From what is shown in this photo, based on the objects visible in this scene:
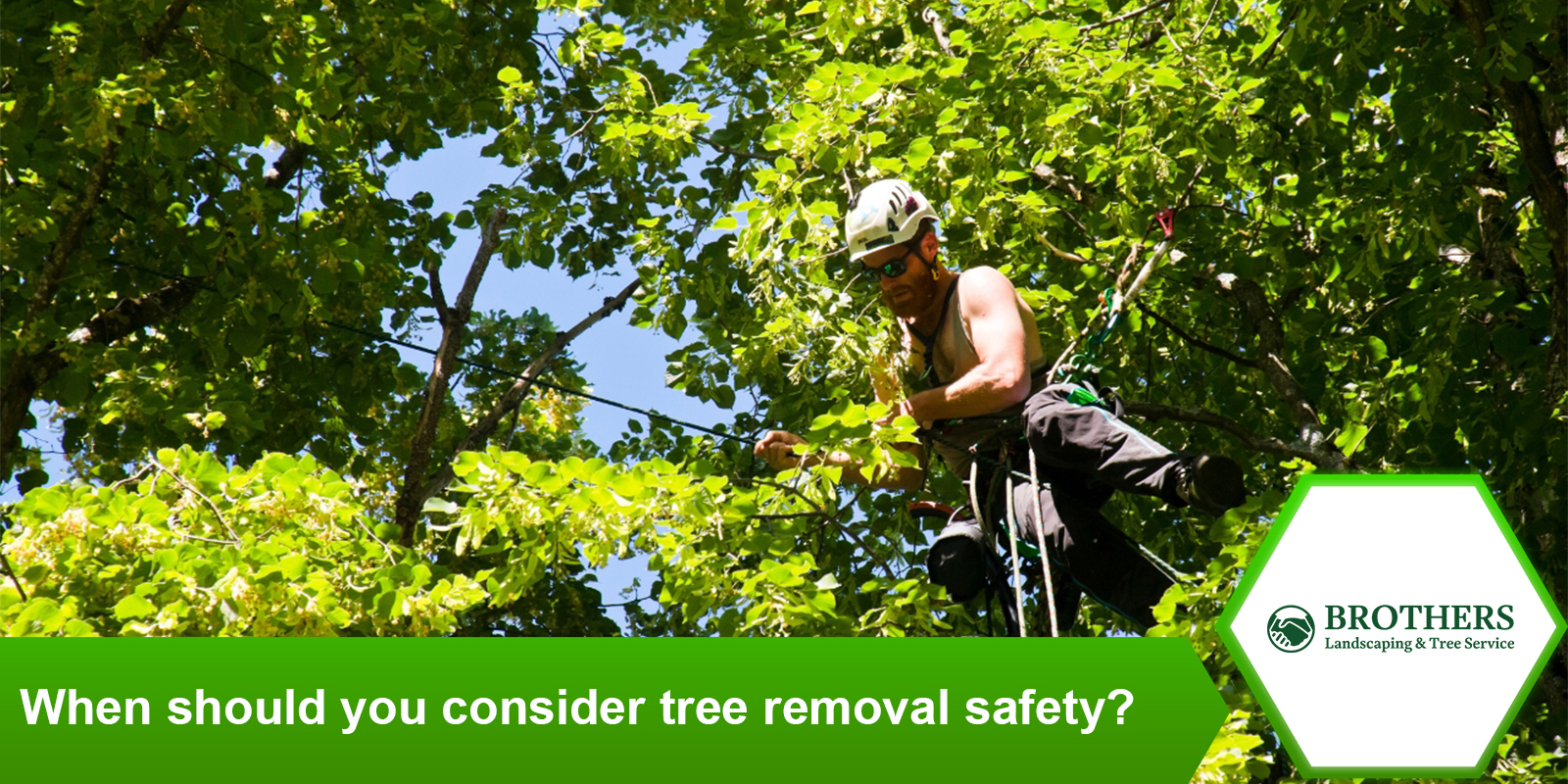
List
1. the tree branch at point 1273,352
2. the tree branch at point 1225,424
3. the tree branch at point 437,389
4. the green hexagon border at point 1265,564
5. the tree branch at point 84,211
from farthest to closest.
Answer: the tree branch at point 437,389
the tree branch at point 1273,352
the tree branch at point 84,211
the tree branch at point 1225,424
the green hexagon border at point 1265,564

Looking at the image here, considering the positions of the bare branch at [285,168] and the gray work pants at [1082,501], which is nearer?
the gray work pants at [1082,501]

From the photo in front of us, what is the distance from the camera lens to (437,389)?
8.91m

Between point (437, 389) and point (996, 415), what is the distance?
15.6 ft

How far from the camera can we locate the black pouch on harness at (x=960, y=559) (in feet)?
16.5

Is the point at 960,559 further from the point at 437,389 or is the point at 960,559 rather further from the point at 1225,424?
the point at 437,389

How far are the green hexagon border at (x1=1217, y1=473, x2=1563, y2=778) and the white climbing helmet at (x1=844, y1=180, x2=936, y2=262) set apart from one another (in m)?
1.41

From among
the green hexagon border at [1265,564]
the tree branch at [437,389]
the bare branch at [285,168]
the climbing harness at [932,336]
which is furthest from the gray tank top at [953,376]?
the bare branch at [285,168]

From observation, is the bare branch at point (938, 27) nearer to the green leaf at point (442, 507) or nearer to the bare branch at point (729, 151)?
the bare branch at point (729, 151)

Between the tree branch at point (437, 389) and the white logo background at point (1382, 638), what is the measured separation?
14.8 feet

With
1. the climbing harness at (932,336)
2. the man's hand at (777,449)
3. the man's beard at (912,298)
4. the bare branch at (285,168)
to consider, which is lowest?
the man's hand at (777,449)

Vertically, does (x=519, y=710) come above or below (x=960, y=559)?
below

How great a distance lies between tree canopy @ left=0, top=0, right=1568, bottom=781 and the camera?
4629mm

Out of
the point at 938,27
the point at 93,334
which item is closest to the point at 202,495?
the point at 93,334

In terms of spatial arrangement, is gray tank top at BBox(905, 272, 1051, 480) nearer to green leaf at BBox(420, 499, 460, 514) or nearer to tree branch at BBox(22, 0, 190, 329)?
green leaf at BBox(420, 499, 460, 514)
